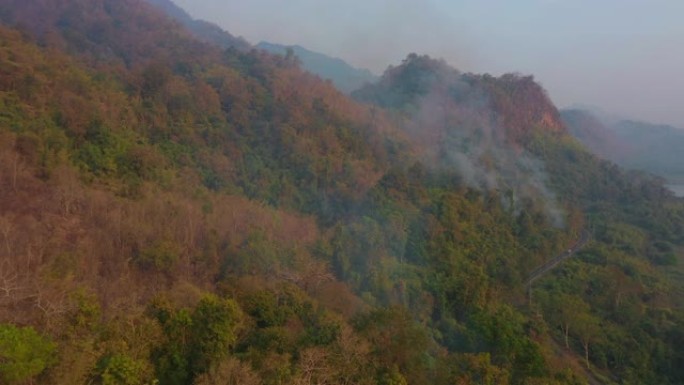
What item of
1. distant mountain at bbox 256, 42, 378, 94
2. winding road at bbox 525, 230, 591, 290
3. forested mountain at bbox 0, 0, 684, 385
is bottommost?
winding road at bbox 525, 230, 591, 290

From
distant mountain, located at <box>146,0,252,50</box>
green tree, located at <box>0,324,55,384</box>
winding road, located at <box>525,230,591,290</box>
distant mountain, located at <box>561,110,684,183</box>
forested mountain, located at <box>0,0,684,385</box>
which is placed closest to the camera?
green tree, located at <box>0,324,55,384</box>

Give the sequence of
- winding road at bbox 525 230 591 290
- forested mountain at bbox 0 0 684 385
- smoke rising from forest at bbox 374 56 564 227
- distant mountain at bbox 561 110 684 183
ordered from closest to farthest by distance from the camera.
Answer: forested mountain at bbox 0 0 684 385 → winding road at bbox 525 230 591 290 → smoke rising from forest at bbox 374 56 564 227 → distant mountain at bbox 561 110 684 183

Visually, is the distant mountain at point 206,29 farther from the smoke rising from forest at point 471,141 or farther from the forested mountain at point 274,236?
the smoke rising from forest at point 471,141

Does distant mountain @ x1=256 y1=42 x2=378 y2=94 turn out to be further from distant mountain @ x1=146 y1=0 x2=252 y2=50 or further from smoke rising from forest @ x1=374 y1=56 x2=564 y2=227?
smoke rising from forest @ x1=374 y1=56 x2=564 y2=227

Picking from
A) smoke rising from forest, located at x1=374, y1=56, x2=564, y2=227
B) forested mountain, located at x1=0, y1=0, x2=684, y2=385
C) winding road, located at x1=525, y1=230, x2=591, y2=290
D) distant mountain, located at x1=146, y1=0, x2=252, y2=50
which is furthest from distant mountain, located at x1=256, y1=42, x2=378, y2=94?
winding road, located at x1=525, y1=230, x2=591, y2=290

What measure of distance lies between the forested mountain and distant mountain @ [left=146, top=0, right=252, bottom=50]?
16944 mm

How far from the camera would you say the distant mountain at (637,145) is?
7469 cm

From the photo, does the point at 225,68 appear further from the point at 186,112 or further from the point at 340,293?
the point at 340,293

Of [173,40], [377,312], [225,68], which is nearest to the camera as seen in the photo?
[377,312]

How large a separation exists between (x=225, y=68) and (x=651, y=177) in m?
43.0

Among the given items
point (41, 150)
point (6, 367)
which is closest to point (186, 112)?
point (41, 150)

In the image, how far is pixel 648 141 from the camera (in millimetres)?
95312

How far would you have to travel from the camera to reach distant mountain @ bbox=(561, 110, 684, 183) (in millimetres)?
74688

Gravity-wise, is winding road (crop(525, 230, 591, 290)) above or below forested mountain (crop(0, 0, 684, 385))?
below
